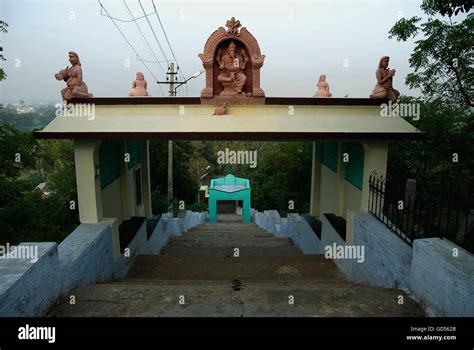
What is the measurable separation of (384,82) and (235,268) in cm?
495

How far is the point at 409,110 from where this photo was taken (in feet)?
29.2

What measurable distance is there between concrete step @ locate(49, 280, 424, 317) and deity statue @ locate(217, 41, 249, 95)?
12.5 ft

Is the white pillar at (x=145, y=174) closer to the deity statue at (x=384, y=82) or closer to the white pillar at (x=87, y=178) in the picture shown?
the white pillar at (x=87, y=178)

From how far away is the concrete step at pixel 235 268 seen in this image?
22.8 feet

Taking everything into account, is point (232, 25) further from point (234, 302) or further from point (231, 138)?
point (234, 302)

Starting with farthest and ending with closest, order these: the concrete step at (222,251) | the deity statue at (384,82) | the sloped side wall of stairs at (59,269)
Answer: the concrete step at (222,251) < the deity statue at (384,82) < the sloped side wall of stairs at (59,269)

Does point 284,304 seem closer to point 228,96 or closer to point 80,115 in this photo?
point 228,96

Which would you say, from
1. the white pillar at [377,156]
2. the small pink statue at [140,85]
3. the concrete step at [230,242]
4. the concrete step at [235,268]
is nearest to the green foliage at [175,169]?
the concrete step at [230,242]

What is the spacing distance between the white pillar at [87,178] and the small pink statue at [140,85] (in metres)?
2.01

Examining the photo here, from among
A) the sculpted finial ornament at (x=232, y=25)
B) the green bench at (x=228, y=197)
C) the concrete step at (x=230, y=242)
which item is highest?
the sculpted finial ornament at (x=232, y=25)

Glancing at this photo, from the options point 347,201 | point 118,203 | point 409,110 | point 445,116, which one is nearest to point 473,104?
point 445,116

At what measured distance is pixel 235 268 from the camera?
7.39 m

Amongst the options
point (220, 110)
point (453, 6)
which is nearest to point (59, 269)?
point (220, 110)
